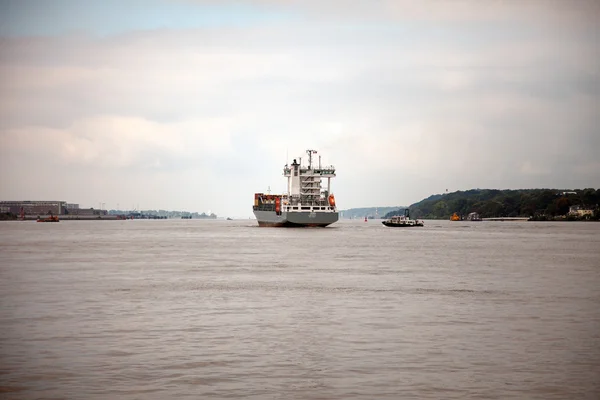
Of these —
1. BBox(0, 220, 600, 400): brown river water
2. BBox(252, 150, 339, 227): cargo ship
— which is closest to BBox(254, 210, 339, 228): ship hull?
BBox(252, 150, 339, 227): cargo ship

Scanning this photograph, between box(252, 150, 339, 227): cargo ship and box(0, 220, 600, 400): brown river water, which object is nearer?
box(0, 220, 600, 400): brown river water

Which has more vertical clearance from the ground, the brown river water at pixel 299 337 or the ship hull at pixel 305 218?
the ship hull at pixel 305 218

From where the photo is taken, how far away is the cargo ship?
165875 millimetres

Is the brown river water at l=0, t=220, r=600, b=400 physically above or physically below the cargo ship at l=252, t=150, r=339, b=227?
below

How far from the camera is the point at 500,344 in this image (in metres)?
24.0

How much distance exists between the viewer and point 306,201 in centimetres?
16900

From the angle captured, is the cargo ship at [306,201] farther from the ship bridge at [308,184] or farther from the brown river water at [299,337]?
the brown river water at [299,337]

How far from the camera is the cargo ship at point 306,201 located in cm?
16588

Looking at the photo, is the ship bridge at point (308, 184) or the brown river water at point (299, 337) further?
the ship bridge at point (308, 184)

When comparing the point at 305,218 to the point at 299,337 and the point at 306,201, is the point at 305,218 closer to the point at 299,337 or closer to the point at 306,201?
the point at 306,201

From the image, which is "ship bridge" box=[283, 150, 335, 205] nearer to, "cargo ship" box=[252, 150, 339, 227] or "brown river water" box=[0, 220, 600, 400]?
"cargo ship" box=[252, 150, 339, 227]

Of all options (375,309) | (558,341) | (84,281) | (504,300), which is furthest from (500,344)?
(84,281)

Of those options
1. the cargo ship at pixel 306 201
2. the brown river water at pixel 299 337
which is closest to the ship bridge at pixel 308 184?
the cargo ship at pixel 306 201

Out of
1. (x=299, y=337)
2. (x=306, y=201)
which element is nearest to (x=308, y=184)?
(x=306, y=201)
